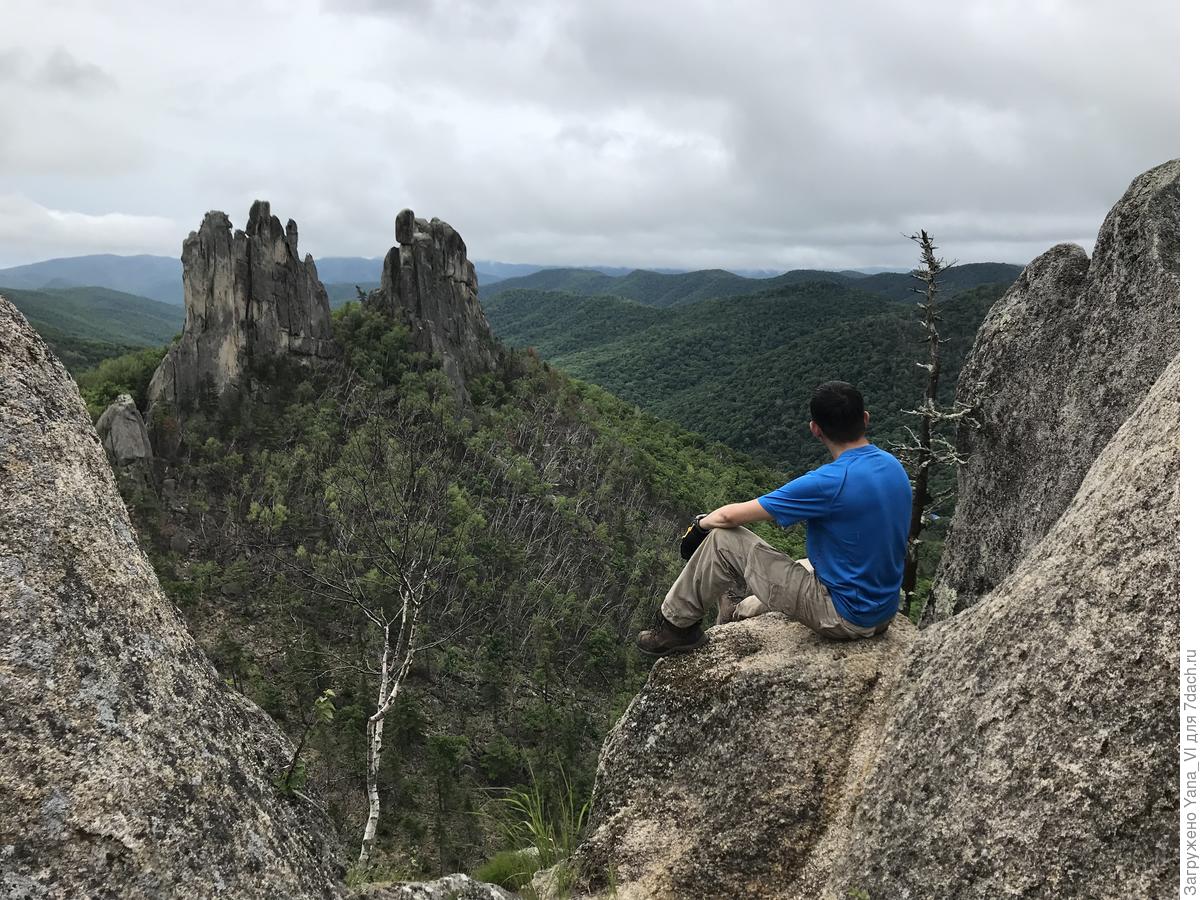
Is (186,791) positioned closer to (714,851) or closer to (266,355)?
(714,851)

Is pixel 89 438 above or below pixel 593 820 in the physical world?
above

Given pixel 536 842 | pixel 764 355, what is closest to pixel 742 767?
pixel 536 842

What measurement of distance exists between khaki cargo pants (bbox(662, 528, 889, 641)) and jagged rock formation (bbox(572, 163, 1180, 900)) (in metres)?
0.27

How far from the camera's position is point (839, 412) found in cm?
581

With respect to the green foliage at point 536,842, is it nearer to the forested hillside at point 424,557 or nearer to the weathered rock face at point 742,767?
the weathered rock face at point 742,767

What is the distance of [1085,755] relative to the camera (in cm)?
365

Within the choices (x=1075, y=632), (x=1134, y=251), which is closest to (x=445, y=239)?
(x=1134, y=251)

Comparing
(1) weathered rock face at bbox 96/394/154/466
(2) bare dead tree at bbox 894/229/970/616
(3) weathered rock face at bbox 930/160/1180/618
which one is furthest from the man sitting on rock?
(1) weathered rock face at bbox 96/394/154/466

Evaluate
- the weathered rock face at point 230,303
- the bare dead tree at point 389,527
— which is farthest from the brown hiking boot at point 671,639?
the weathered rock face at point 230,303

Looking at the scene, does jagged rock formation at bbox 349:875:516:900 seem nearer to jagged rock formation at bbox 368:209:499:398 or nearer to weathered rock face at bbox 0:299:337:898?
weathered rock face at bbox 0:299:337:898

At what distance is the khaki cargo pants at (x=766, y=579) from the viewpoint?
20.4 feet

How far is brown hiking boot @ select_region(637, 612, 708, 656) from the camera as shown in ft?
22.1

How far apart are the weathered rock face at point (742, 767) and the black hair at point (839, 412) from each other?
1.85 metres
